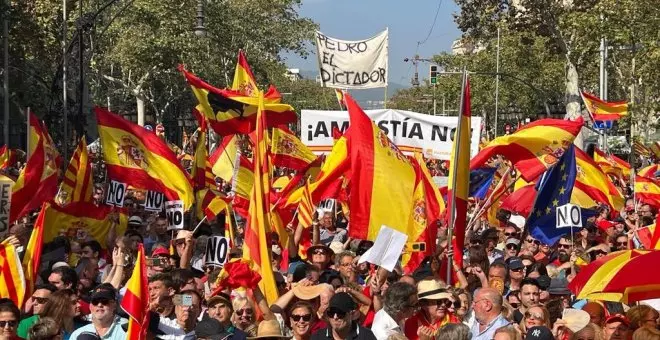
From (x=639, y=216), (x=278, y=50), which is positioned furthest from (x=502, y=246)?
(x=278, y=50)

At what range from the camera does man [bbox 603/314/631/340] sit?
8227 mm

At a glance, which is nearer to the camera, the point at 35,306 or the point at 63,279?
the point at 35,306

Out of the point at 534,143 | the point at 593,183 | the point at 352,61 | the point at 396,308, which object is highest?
the point at 352,61

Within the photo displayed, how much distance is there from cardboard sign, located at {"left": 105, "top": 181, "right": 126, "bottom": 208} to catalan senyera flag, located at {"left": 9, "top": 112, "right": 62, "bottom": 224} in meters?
0.59

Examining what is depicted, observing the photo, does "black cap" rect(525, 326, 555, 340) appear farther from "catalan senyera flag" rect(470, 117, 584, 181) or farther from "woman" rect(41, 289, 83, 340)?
"catalan senyera flag" rect(470, 117, 584, 181)

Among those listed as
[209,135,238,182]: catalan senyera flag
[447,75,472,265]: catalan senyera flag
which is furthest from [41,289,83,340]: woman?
[209,135,238,182]: catalan senyera flag

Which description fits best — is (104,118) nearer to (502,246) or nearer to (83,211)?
(83,211)

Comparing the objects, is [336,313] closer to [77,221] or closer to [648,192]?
[77,221]

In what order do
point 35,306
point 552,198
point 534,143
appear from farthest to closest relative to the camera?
point 534,143 → point 552,198 → point 35,306

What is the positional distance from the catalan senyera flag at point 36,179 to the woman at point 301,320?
251 inches

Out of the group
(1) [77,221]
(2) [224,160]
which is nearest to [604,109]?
(2) [224,160]

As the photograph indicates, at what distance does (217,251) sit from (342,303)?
11.6ft

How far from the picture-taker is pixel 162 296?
8891 mm

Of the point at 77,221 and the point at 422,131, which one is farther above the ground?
the point at 422,131
